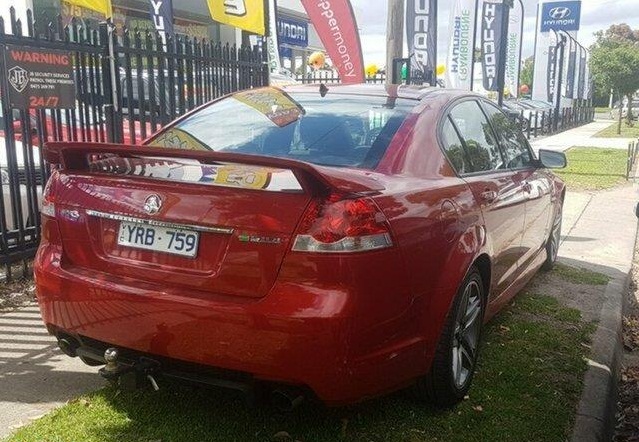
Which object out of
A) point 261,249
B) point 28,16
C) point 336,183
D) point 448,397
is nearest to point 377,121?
point 336,183

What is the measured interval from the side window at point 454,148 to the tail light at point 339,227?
105 cm

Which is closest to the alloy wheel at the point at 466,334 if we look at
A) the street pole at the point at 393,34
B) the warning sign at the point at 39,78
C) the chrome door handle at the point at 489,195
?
the chrome door handle at the point at 489,195

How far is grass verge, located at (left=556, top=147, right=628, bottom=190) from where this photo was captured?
41.6ft

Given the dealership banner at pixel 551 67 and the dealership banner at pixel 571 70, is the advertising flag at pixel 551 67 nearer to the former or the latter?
the dealership banner at pixel 551 67

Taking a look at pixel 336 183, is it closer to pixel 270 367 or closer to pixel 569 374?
pixel 270 367

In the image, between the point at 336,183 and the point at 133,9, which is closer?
the point at 336,183

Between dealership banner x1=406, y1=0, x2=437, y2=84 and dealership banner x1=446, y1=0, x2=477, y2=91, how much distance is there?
15.7ft

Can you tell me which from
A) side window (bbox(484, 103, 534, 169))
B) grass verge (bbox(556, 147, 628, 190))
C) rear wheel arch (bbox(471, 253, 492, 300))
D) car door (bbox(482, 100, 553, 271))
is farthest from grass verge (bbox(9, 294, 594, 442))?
grass verge (bbox(556, 147, 628, 190))

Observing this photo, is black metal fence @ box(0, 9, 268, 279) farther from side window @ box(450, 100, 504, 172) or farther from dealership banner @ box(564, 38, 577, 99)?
dealership banner @ box(564, 38, 577, 99)

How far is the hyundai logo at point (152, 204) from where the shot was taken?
8.35 ft

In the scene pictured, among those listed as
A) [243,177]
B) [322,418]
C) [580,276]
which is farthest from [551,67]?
[243,177]

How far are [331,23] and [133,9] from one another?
440 inches

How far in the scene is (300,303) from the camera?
2338 millimetres

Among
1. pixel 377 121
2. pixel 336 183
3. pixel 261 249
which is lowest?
pixel 261 249
